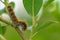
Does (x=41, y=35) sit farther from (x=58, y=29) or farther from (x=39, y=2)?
(x=39, y=2)

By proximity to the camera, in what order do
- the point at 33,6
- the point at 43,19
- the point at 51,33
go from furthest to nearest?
1. the point at 51,33
2. the point at 43,19
3. the point at 33,6

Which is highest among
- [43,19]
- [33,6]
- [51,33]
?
[33,6]

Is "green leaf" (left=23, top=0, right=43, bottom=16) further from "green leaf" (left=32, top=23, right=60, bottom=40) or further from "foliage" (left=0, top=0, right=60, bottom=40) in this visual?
"green leaf" (left=32, top=23, right=60, bottom=40)

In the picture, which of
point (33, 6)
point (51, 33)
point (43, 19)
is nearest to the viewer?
point (33, 6)

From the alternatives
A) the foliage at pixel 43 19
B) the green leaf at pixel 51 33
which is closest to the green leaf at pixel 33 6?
the foliage at pixel 43 19

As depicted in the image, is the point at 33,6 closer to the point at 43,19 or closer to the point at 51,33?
the point at 43,19

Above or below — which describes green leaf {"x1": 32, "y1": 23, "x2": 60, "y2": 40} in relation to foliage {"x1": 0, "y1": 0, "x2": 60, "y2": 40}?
below

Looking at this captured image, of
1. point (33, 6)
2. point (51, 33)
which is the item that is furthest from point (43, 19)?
point (33, 6)

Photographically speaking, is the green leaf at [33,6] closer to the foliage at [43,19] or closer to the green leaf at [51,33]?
the foliage at [43,19]

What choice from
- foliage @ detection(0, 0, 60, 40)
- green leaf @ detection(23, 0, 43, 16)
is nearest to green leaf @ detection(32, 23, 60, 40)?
foliage @ detection(0, 0, 60, 40)

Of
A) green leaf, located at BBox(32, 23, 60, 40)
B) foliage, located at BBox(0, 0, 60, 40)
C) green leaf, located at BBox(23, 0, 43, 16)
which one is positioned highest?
green leaf, located at BBox(23, 0, 43, 16)

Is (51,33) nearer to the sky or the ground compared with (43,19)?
nearer to the ground

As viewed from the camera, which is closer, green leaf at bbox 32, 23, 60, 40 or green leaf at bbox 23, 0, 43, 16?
green leaf at bbox 23, 0, 43, 16
